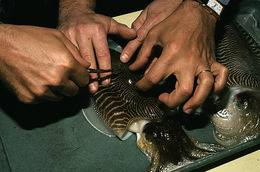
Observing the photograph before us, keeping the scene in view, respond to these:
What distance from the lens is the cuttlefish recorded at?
140 centimetres

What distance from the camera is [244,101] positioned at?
1592 mm

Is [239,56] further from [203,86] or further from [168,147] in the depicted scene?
[168,147]

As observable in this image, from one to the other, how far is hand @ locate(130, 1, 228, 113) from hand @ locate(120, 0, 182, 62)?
6.3 inches

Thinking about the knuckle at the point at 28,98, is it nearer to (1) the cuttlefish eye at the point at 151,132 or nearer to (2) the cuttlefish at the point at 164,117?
(2) the cuttlefish at the point at 164,117

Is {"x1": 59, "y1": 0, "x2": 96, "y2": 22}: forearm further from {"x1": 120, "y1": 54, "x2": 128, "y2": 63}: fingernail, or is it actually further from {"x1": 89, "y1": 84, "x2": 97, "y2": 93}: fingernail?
{"x1": 89, "y1": 84, "x2": 97, "y2": 93}: fingernail

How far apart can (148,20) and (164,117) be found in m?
0.66

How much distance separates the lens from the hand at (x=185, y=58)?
1271 mm

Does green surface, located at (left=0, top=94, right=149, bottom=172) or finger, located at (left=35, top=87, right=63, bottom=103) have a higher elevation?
finger, located at (left=35, top=87, right=63, bottom=103)

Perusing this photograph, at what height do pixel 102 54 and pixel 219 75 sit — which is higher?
pixel 219 75

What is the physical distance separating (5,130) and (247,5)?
6.94 feet

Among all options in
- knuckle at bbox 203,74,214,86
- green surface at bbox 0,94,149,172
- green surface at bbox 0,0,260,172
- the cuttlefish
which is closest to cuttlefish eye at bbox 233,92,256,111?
the cuttlefish

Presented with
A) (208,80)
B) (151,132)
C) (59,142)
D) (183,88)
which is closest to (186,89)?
(183,88)

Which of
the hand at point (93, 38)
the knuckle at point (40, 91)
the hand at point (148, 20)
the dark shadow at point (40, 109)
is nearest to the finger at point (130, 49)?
the hand at point (148, 20)

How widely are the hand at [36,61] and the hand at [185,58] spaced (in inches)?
16.2
